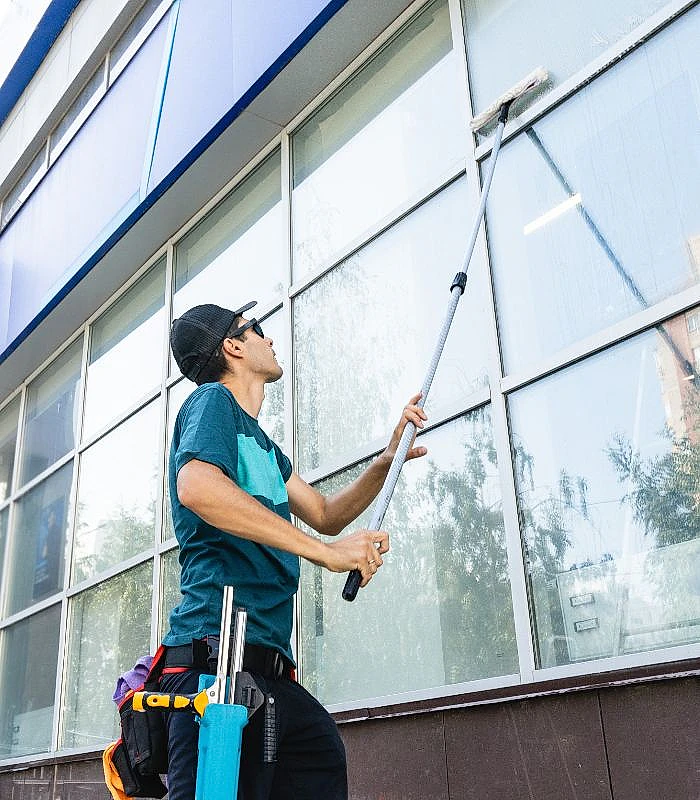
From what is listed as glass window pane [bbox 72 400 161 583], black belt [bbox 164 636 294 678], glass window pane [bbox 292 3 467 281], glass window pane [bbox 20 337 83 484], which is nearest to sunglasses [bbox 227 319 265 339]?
black belt [bbox 164 636 294 678]

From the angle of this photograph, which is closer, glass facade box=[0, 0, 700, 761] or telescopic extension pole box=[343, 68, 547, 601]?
telescopic extension pole box=[343, 68, 547, 601]

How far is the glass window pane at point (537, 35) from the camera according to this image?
368cm

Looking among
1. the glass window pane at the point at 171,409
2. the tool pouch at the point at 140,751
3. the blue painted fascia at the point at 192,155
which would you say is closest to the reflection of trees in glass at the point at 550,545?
the tool pouch at the point at 140,751

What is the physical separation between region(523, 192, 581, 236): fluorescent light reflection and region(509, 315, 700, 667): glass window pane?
66 centimetres

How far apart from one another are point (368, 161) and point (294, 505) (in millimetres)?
2478

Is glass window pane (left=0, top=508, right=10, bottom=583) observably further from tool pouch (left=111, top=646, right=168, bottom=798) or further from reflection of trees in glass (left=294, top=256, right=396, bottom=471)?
tool pouch (left=111, top=646, right=168, bottom=798)

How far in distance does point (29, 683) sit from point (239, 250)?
13.2ft

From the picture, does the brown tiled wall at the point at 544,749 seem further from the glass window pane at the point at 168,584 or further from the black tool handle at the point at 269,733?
the glass window pane at the point at 168,584

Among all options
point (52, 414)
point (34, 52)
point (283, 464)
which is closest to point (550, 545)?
point (283, 464)

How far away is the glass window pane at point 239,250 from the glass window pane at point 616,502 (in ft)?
7.76

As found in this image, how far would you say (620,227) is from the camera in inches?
134

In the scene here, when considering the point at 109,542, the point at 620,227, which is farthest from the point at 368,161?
the point at 109,542

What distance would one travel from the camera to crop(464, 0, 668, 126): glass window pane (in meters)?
3.68

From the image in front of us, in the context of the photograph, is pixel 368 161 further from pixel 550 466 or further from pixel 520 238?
pixel 550 466
